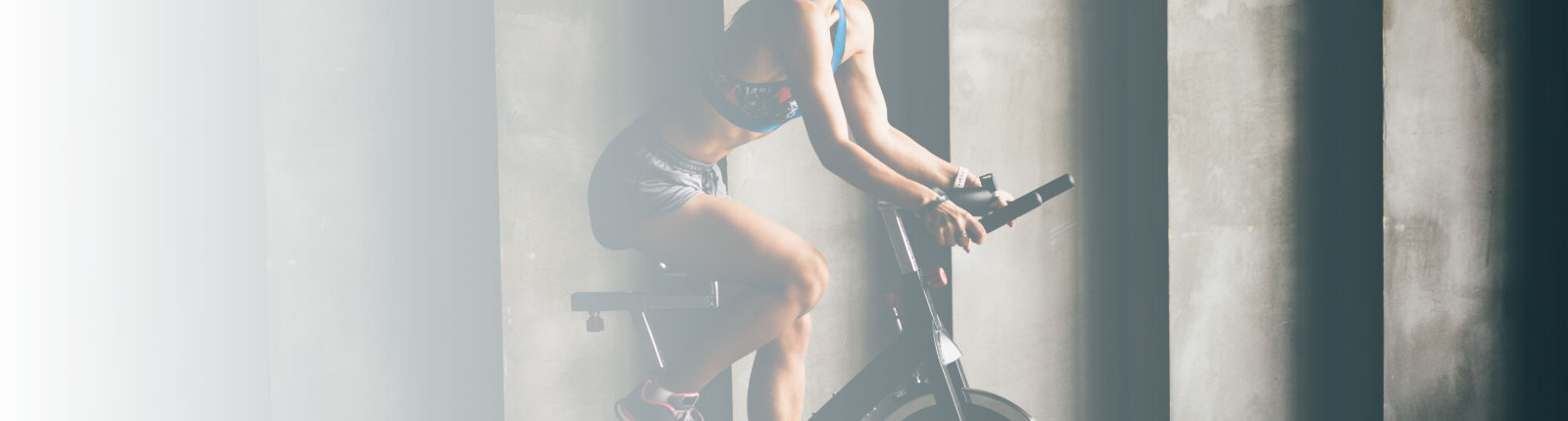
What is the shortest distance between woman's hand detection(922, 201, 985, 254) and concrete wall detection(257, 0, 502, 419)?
41.4 inches

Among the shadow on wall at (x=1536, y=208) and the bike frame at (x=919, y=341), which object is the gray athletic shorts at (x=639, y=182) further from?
the shadow on wall at (x=1536, y=208)

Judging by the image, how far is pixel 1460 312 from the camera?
2240 mm

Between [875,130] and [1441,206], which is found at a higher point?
[875,130]

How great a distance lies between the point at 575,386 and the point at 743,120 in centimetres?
79

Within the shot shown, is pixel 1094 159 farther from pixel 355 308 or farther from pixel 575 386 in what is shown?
pixel 355 308

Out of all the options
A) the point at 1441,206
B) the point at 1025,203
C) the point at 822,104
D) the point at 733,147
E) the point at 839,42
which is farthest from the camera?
the point at 1441,206

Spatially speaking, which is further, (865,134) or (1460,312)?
(1460,312)

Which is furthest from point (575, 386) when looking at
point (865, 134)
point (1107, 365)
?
point (1107, 365)

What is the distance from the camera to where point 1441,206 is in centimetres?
219

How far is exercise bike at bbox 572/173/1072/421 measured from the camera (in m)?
1.47

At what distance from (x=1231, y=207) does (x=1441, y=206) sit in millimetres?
618

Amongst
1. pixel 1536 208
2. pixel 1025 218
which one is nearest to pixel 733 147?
pixel 1025 218

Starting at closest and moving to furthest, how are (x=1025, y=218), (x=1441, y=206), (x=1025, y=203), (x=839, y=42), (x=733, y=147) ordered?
(x=1025, y=203) → (x=839, y=42) → (x=733, y=147) → (x=1025, y=218) → (x=1441, y=206)

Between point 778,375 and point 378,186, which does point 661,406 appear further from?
point 378,186
